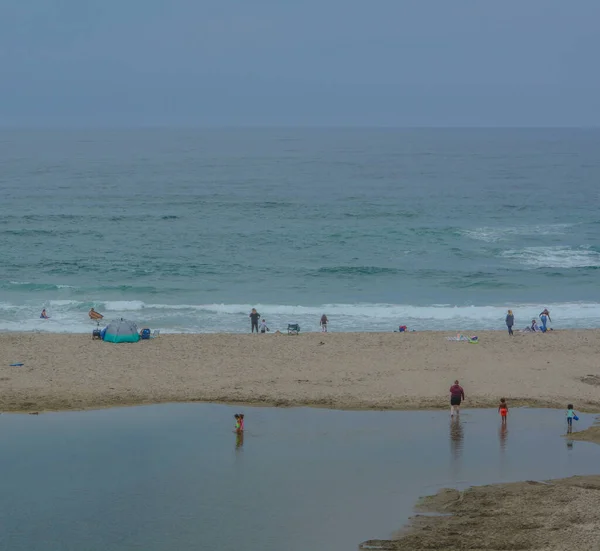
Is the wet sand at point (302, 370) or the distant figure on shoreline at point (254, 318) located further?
the distant figure on shoreline at point (254, 318)

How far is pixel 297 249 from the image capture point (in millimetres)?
51594

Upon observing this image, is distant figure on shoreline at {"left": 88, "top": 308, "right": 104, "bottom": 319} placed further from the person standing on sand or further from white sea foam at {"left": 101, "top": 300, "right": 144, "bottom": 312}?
the person standing on sand

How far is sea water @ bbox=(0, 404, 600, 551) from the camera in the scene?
53.2 ft

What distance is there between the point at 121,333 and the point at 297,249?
75.5 ft

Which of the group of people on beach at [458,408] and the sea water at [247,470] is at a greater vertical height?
the group of people on beach at [458,408]

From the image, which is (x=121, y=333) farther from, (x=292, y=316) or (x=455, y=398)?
(x=455, y=398)

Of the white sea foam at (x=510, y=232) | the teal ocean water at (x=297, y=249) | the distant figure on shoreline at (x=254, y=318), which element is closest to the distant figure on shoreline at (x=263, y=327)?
the distant figure on shoreline at (x=254, y=318)

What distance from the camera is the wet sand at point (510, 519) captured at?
1506 cm

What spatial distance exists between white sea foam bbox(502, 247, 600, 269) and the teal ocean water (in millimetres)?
127

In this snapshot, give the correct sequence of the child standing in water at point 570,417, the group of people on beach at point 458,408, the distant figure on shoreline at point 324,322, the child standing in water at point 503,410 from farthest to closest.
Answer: the distant figure on shoreline at point 324,322 < the child standing in water at point 503,410 < the group of people on beach at point 458,408 < the child standing in water at point 570,417

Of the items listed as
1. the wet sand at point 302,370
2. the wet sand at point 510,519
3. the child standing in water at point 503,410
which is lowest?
the wet sand at point 510,519

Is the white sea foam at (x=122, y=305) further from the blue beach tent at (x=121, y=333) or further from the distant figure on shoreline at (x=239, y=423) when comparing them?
the distant figure on shoreline at (x=239, y=423)

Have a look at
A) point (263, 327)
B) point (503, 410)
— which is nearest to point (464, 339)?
point (263, 327)

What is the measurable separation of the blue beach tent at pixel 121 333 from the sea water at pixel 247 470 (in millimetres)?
6895
